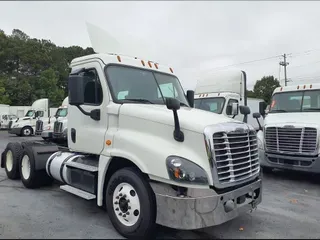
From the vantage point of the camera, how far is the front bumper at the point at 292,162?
22.1 feet

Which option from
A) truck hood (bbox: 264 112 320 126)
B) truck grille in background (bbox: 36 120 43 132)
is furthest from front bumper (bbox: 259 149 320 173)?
truck grille in background (bbox: 36 120 43 132)

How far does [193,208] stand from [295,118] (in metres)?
5.45

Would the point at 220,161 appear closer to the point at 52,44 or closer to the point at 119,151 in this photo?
the point at 119,151

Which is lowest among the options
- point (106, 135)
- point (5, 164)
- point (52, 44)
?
point (5, 164)

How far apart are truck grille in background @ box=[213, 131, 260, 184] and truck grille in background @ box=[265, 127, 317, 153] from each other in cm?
343

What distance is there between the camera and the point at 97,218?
4.51m

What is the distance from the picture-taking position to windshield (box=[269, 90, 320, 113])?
26.3ft

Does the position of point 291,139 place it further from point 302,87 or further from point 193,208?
point 193,208

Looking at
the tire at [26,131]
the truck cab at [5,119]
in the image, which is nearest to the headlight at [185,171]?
the tire at [26,131]

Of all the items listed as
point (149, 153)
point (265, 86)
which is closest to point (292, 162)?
point (149, 153)

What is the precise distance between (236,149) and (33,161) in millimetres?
4286

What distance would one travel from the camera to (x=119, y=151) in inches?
155

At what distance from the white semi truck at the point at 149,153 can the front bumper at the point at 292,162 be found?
321 centimetres

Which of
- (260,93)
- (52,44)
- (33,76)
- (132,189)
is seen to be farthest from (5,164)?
(260,93)
